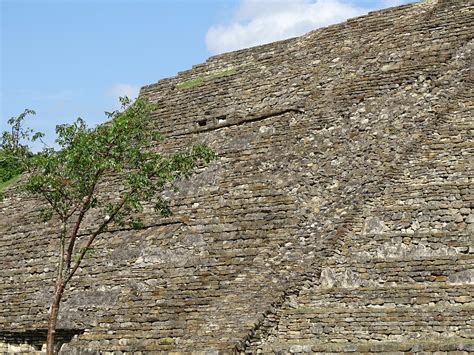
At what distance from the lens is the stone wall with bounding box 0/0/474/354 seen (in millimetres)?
11891

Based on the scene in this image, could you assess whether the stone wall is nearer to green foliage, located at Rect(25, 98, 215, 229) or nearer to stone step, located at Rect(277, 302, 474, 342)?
stone step, located at Rect(277, 302, 474, 342)

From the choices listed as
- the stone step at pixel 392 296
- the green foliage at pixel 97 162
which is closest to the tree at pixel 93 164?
the green foliage at pixel 97 162

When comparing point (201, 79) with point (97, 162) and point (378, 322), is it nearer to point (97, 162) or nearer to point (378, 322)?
point (97, 162)

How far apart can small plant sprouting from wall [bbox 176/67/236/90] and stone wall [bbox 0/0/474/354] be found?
2.81 ft

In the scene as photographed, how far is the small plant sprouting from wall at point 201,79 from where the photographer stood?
70.5ft

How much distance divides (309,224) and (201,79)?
861 cm

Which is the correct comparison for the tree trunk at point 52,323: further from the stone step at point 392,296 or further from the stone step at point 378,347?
the stone step at point 392,296

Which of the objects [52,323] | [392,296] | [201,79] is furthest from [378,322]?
[201,79]

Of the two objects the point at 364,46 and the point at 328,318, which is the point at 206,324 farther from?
the point at 364,46

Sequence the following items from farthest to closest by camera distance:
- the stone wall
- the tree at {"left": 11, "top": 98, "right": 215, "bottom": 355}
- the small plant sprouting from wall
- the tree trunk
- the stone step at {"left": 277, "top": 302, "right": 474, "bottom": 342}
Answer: the small plant sprouting from wall, the tree at {"left": 11, "top": 98, "right": 215, "bottom": 355}, the tree trunk, the stone wall, the stone step at {"left": 277, "top": 302, "right": 474, "bottom": 342}

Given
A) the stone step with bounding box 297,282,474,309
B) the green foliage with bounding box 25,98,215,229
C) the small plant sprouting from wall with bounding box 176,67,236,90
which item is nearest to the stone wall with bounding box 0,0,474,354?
the stone step with bounding box 297,282,474,309

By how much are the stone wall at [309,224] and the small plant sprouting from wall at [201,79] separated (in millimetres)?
855

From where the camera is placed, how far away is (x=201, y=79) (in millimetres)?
21906

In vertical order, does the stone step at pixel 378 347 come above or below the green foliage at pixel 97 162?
below
